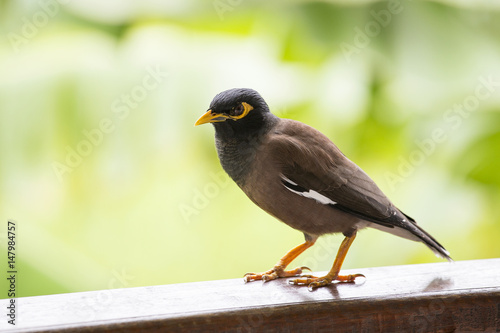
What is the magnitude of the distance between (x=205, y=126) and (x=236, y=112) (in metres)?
0.66

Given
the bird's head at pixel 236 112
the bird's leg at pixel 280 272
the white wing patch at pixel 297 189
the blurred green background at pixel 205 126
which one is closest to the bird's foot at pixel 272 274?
the bird's leg at pixel 280 272

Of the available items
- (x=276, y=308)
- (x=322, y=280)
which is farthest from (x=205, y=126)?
(x=276, y=308)

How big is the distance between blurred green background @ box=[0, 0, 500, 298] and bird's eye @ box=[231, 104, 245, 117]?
0.67 meters

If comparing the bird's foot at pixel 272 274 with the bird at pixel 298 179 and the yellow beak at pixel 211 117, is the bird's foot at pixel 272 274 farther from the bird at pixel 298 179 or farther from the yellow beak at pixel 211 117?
the yellow beak at pixel 211 117

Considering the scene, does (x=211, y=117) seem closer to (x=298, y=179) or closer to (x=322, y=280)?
(x=298, y=179)

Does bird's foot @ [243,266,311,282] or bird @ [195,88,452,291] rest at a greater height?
bird @ [195,88,452,291]

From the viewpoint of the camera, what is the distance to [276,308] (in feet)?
3.95

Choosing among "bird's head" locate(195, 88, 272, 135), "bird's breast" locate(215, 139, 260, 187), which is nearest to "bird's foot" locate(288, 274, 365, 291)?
"bird's breast" locate(215, 139, 260, 187)

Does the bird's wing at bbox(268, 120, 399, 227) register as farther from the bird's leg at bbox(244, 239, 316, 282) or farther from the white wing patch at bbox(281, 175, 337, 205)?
the bird's leg at bbox(244, 239, 316, 282)

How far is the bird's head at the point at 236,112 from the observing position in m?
1.32

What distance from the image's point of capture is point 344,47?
2.12 metres

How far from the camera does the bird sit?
1385 mm

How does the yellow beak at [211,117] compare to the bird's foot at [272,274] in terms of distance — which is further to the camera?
the bird's foot at [272,274]

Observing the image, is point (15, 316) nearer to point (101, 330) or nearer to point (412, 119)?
point (101, 330)
